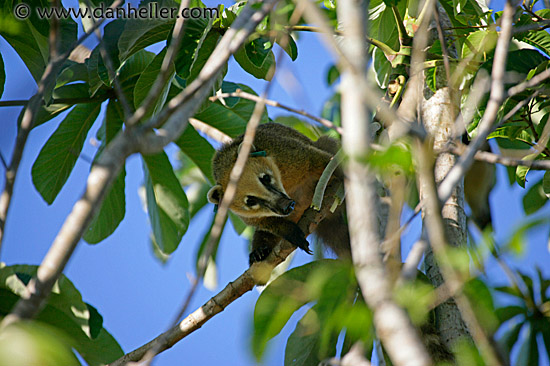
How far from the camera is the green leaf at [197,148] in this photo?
4410 millimetres

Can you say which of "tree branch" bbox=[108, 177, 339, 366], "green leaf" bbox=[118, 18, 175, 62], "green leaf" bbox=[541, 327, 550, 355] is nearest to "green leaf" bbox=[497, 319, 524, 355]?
"green leaf" bbox=[541, 327, 550, 355]

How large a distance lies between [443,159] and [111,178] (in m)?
2.35

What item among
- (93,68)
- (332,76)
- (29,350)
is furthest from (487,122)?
(332,76)

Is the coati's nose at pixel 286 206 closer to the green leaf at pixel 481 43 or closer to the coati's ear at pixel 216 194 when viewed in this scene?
the coati's ear at pixel 216 194

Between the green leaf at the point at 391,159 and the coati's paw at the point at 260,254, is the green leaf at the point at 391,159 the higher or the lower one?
the lower one

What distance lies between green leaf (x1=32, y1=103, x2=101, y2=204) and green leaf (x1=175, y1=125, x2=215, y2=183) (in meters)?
0.79

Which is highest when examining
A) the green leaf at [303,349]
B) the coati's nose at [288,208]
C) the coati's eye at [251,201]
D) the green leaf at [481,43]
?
the coati's eye at [251,201]

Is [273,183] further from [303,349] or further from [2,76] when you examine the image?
[2,76]

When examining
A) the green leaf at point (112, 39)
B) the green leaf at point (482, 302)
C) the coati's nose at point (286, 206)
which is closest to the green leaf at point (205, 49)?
the green leaf at point (112, 39)

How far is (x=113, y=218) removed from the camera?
4344 mm

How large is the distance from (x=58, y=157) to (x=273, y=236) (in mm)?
1851

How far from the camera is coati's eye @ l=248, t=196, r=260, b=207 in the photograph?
4.32 metres

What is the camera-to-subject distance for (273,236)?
180 inches

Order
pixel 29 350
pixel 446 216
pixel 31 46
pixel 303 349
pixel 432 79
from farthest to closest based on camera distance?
pixel 31 46
pixel 432 79
pixel 303 349
pixel 446 216
pixel 29 350
